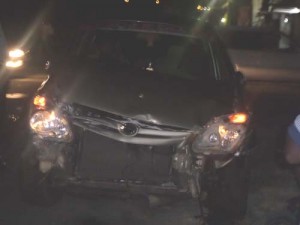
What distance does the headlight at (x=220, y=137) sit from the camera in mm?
4953

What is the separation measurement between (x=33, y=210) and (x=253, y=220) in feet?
6.55

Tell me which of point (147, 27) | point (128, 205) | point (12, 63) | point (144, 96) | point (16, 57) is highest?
point (147, 27)

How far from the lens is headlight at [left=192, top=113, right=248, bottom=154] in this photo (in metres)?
4.95

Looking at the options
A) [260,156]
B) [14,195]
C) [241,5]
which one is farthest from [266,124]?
[241,5]

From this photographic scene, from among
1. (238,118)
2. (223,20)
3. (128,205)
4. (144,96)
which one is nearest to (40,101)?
(144,96)

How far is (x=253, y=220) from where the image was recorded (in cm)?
562

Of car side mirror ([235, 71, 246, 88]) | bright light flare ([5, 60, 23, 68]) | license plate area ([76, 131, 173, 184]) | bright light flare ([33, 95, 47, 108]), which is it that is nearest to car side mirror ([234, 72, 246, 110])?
car side mirror ([235, 71, 246, 88])

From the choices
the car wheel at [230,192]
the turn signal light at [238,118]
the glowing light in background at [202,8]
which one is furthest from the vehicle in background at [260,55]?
the turn signal light at [238,118]

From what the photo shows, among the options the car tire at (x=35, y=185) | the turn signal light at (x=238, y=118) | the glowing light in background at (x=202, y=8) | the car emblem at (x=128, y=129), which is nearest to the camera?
the car emblem at (x=128, y=129)

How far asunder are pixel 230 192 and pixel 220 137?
587 mm

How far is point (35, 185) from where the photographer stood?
17.4ft

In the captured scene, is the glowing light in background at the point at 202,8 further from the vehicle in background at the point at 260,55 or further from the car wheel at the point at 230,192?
the car wheel at the point at 230,192

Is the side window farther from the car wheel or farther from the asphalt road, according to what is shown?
the car wheel

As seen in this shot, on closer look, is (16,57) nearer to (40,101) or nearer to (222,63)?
(222,63)
